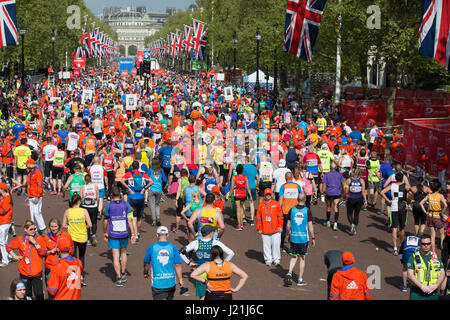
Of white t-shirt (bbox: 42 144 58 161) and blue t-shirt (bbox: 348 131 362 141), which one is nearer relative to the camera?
white t-shirt (bbox: 42 144 58 161)

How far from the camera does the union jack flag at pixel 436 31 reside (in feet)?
41.5

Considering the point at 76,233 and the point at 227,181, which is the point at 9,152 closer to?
the point at 227,181

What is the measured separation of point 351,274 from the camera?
7.99m

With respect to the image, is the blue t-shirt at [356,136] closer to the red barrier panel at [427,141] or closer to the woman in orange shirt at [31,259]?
the red barrier panel at [427,141]

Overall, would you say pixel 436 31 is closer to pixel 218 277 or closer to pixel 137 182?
pixel 137 182

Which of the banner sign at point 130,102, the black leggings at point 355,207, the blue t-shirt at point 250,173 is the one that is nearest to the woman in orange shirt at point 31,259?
the blue t-shirt at point 250,173

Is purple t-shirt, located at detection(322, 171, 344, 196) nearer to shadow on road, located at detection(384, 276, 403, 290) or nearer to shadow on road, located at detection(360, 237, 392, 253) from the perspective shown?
shadow on road, located at detection(360, 237, 392, 253)

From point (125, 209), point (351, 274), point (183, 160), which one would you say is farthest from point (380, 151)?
point (351, 274)

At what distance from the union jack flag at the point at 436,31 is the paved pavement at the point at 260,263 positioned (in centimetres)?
410

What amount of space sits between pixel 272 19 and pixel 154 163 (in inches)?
1584

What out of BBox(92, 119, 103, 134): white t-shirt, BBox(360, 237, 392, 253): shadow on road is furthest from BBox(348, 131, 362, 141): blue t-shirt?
BBox(92, 119, 103, 134): white t-shirt

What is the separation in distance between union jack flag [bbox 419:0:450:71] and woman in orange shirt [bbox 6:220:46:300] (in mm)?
7853

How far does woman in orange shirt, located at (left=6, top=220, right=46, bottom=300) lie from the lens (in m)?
9.62

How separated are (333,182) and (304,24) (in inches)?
337
